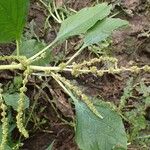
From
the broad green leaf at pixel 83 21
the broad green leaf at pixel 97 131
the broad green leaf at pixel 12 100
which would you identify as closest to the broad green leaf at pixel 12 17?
the broad green leaf at pixel 83 21

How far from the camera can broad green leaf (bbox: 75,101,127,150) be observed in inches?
51.9

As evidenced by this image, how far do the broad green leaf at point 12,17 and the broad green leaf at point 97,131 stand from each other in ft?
1.00

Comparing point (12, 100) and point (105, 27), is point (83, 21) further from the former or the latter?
point (12, 100)

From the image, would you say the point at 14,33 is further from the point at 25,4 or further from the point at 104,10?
the point at 104,10

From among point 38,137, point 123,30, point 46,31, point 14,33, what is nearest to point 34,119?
point 38,137

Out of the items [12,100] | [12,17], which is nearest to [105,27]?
[12,17]

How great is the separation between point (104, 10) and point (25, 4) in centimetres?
26

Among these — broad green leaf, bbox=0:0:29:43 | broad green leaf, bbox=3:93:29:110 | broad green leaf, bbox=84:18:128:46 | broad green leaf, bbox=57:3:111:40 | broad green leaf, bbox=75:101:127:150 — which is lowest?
broad green leaf, bbox=75:101:127:150

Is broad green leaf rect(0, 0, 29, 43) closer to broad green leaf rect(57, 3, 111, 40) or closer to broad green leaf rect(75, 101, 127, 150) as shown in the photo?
broad green leaf rect(57, 3, 111, 40)

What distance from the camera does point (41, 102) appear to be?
2047mm

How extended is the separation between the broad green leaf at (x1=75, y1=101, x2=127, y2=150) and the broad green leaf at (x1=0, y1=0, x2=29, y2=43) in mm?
304

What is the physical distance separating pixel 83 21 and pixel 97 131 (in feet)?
1.12

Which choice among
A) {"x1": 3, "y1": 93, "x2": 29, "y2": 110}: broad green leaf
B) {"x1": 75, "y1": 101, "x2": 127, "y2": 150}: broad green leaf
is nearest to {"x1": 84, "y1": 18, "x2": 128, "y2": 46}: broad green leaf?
{"x1": 75, "y1": 101, "x2": 127, "y2": 150}: broad green leaf

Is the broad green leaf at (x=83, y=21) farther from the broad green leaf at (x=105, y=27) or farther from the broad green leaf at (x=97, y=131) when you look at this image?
the broad green leaf at (x=97, y=131)
